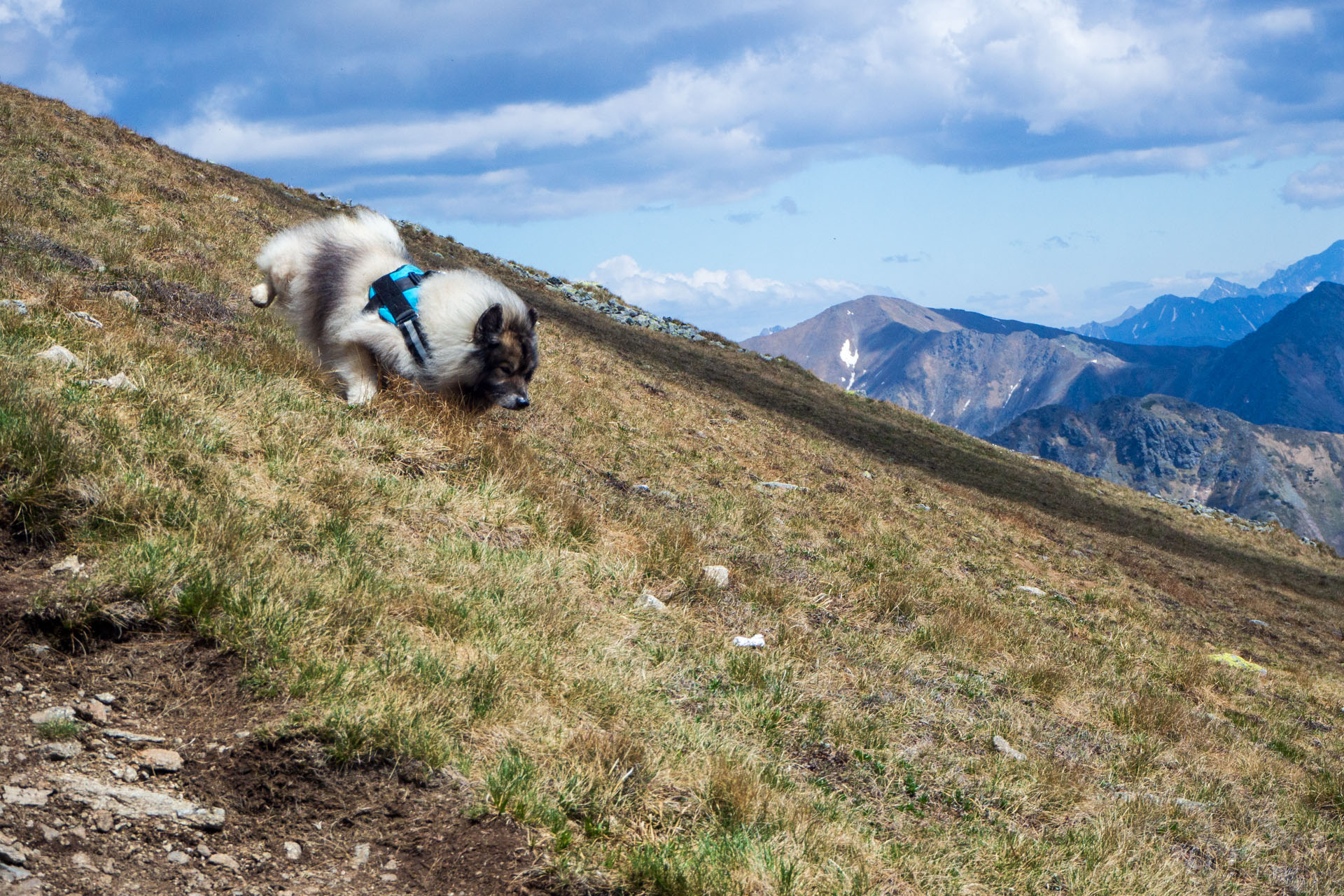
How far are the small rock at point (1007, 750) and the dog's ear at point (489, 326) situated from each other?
5.88 m

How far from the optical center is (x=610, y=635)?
5.82 meters

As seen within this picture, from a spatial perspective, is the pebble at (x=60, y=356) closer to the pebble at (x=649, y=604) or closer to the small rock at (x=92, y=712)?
the small rock at (x=92, y=712)

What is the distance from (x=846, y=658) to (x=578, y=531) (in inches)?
105

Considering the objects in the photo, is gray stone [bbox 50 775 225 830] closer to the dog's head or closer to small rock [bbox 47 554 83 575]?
small rock [bbox 47 554 83 575]

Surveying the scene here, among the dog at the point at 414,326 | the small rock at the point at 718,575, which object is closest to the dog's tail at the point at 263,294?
the dog at the point at 414,326

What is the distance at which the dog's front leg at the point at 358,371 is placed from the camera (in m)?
8.50

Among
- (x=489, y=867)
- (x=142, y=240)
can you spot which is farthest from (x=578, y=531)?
(x=142, y=240)

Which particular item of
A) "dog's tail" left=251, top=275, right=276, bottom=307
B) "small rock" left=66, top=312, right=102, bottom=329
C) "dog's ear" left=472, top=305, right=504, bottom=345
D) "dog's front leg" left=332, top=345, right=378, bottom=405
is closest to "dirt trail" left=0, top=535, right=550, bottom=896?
"small rock" left=66, top=312, right=102, bottom=329

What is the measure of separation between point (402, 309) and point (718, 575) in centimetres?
416

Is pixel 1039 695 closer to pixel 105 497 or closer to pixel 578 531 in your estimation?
pixel 578 531

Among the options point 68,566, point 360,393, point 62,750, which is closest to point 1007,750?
point 62,750

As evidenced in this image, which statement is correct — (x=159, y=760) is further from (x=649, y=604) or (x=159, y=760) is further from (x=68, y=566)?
(x=649, y=604)

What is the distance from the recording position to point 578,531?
754cm

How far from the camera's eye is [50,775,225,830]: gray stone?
3.24 meters
